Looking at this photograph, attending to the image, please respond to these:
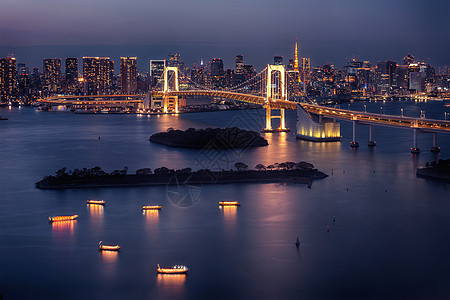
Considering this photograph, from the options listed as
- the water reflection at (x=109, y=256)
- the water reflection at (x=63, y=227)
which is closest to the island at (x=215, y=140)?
the water reflection at (x=63, y=227)

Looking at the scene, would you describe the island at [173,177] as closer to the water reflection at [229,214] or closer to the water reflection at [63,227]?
the water reflection at [229,214]

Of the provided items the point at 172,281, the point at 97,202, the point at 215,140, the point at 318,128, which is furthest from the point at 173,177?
the point at 318,128

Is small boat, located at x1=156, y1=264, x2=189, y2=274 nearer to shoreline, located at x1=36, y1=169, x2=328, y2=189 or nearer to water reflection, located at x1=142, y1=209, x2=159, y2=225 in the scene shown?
water reflection, located at x1=142, y1=209, x2=159, y2=225

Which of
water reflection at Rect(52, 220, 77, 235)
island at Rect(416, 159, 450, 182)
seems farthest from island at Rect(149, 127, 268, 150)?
water reflection at Rect(52, 220, 77, 235)

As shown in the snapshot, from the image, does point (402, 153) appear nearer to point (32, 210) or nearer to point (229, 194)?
point (229, 194)

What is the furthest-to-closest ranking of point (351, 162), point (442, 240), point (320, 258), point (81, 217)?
point (351, 162) < point (81, 217) < point (442, 240) < point (320, 258)

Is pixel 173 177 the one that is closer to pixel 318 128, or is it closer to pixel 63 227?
pixel 63 227

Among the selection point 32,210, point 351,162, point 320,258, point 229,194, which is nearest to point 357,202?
point 229,194
